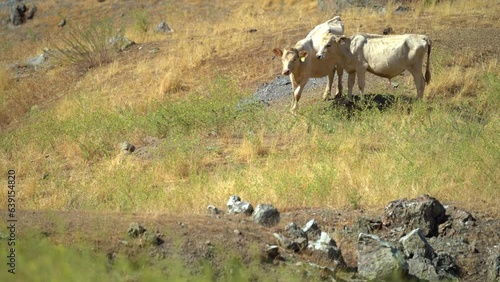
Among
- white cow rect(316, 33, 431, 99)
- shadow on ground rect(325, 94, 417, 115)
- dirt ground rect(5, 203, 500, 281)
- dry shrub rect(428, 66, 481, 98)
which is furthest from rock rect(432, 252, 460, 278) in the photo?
dry shrub rect(428, 66, 481, 98)

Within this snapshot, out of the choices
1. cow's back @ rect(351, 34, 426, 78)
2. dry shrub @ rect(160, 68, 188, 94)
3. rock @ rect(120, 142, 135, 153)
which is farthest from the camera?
dry shrub @ rect(160, 68, 188, 94)

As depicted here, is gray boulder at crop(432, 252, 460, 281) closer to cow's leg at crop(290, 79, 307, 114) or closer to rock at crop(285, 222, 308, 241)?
rock at crop(285, 222, 308, 241)

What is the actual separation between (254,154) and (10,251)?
6943 millimetres

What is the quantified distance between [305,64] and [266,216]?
738cm

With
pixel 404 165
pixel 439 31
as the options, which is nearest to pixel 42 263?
pixel 404 165

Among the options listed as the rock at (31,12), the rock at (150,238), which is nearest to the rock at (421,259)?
the rock at (150,238)

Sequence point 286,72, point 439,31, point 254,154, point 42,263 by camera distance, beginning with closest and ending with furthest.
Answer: point 42,263
point 254,154
point 286,72
point 439,31

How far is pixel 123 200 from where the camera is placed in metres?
10.4

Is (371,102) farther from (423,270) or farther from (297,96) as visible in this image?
(423,270)

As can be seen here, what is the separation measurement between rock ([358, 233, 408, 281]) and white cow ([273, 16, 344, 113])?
769 cm

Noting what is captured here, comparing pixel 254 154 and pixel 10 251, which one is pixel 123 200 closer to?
pixel 254 154

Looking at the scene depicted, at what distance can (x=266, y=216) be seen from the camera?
838cm

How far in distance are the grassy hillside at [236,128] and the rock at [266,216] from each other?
1.18 m

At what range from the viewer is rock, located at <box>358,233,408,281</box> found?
712cm
